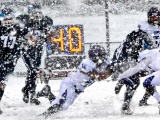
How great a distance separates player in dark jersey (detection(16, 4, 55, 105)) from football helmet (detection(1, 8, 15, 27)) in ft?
1.06

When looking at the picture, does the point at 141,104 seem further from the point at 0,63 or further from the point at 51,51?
the point at 51,51

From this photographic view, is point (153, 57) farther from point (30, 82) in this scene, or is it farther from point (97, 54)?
point (30, 82)

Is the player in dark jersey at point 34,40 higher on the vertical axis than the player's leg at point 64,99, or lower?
higher

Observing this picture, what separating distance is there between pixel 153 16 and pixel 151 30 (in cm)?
22

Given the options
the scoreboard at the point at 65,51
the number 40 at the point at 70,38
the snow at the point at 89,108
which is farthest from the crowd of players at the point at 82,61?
the number 40 at the point at 70,38

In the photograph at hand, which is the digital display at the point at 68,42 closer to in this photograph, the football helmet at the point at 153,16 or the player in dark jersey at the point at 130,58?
the player in dark jersey at the point at 130,58

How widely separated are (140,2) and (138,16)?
1.08 m

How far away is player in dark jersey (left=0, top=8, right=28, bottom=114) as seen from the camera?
6.93m

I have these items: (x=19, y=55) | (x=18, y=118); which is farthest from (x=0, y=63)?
(x=18, y=118)

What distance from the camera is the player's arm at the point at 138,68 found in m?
6.52

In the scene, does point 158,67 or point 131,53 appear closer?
point 158,67

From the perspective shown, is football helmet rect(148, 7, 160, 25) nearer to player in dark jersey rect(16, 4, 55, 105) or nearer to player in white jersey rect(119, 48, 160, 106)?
player in white jersey rect(119, 48, 160, 106)

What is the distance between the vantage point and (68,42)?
444 inches

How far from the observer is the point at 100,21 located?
31.7 m
